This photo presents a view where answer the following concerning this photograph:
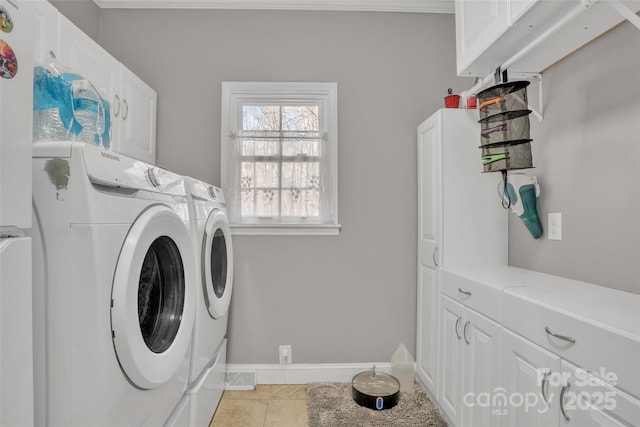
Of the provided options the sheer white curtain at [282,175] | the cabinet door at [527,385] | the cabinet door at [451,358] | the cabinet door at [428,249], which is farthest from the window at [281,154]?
the cabinet door at [527,385]

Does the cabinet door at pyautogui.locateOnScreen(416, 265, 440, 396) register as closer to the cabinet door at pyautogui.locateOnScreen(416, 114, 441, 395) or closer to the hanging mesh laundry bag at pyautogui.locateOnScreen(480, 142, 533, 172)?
the cabinet door at pyautogui.locateOnScreen(416, 114, 441, 395)

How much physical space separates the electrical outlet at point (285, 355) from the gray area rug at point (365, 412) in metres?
0.24

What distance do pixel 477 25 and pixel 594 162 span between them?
76 centimetres

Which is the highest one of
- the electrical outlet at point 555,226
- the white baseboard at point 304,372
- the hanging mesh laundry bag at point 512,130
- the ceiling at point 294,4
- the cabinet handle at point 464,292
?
the ceiling at point 294,4

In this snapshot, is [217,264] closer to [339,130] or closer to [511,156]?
[339,130]

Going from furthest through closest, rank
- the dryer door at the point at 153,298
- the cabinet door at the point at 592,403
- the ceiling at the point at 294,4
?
the ceiling at the point at 294,4, the dryer door at the point at 153,298, the cabinet door at the point at 592,403

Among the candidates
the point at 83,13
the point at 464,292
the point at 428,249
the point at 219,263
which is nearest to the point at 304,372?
the point at 219,263

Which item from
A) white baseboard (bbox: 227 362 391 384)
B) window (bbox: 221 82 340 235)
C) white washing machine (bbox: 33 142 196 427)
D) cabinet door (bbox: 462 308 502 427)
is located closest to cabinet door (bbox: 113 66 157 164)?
window (bbox: 221 82 340 235)

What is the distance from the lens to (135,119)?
7.00 ft

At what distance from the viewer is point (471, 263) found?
1.94 m

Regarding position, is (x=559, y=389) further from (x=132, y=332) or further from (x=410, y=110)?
(x=410, y=110)

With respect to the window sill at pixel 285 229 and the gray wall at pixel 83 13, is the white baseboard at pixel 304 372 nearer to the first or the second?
the window sill at pixel 285 229

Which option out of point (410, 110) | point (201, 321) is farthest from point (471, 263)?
point (201, 321)

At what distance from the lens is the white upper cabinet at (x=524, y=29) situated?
120 centimetres
